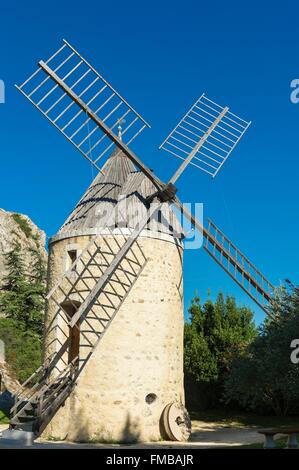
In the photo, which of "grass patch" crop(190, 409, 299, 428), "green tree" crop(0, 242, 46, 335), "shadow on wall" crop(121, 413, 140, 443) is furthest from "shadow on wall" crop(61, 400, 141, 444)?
"green tree" crop(0, 242, 46, 335)

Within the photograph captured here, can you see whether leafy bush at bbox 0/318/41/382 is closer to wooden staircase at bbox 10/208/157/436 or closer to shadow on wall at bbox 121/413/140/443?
wooden staircase at bbox 10/208/157/436

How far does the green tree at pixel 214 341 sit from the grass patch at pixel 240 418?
633mm

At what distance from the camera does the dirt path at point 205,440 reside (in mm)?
10430

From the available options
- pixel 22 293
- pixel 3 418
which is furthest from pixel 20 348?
pixel 3 418

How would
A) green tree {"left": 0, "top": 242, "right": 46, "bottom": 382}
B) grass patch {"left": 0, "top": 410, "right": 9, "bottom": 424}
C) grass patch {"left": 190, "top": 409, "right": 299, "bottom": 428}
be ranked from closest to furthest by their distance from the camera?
grass patch {"left": 0, "top": 410, "right": 9, "bottom": 424}
grass patch {"left": 190, "top": 409, "right": 299, "bottom": 428}
green tree {"left": 0, "top": 242, "right": 46, "bottom": 382}

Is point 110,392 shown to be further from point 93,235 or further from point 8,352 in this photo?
point 8,352

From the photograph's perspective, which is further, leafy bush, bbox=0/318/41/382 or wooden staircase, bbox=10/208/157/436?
leafy bush, bbox=0/318/41/382

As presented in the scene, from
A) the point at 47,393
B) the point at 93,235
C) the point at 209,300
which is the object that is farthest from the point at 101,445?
the point at 209,300

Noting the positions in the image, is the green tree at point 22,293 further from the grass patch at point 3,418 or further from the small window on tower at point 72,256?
the small window on tower at point 72,256

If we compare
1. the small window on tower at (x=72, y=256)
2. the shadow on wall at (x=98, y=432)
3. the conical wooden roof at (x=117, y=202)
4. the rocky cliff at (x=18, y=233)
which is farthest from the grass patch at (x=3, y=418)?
the rocky cliff at (x=18, y=233)

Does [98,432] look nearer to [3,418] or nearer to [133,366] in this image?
[133,366]

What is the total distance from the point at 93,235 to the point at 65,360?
310 cm

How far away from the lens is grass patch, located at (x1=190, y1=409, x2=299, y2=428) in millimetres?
17156

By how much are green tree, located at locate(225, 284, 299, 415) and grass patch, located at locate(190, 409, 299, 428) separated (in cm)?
298
